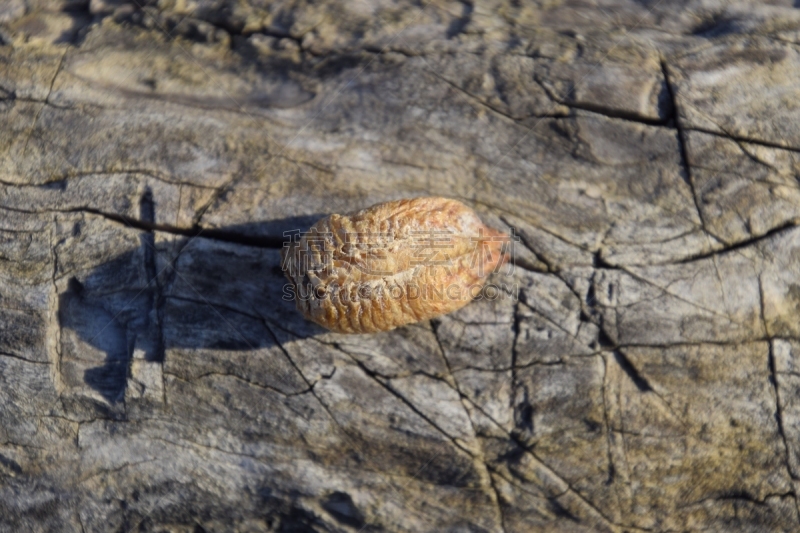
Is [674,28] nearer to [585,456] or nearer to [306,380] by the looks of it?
[585,456]

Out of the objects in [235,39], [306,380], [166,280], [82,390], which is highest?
[235,39]

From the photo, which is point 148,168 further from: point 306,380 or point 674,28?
point 674,28

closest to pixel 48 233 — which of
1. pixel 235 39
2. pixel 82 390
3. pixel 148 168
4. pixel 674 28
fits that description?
pixel 148 168

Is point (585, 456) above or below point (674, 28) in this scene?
below

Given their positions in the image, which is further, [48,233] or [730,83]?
[48,233]

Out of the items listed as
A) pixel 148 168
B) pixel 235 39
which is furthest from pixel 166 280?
pixel 235 39

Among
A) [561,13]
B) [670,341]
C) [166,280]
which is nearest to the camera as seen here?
[670,341]

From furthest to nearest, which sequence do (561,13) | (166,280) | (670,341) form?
1. (561,13)
2. (166,280)
3. (670,341)
